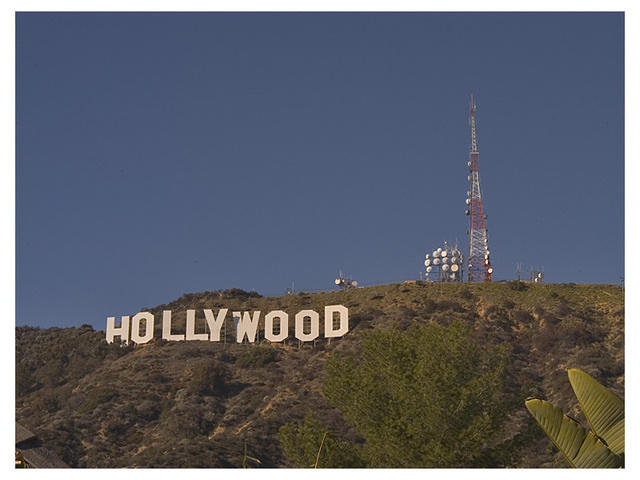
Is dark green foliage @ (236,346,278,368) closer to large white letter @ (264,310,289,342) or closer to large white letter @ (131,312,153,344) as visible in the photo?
large white letter @ (264,310,289,342)

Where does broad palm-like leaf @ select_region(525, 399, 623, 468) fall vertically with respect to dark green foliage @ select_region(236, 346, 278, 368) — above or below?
above

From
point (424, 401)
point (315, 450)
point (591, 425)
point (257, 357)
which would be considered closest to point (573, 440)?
point (591, 425)

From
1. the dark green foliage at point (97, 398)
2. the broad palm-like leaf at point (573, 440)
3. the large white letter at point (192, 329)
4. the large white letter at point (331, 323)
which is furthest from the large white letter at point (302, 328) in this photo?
the broad palm-like leaf at point (573, 440)

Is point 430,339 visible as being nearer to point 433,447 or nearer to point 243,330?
point 433,447

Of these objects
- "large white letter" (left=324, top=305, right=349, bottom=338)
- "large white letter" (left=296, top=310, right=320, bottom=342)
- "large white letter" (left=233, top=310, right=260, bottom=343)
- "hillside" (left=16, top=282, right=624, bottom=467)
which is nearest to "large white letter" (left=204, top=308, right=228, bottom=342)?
"hillside" (left=16, top=282, right=624, bottom=467)

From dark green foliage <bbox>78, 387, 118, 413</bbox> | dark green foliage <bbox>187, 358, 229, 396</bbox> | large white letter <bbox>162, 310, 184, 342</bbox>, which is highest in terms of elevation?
large white letter <bbox>162, 310, 184, 342</bbox>
